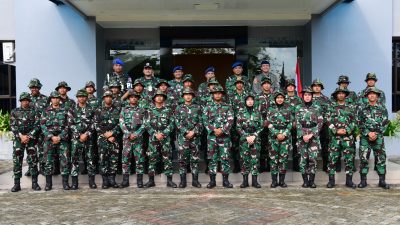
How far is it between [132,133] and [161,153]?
1.98 feet

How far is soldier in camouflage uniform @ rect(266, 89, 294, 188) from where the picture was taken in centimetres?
744

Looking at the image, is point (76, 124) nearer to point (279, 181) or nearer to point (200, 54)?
point (279, 181)

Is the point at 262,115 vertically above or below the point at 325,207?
above

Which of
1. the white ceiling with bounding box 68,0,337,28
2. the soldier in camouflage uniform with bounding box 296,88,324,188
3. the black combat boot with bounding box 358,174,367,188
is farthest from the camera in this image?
the white ceiling with bounding box 68,0,337,28

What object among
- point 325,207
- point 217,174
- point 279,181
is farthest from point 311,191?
point 217,174

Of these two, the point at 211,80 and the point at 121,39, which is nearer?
the point at 211,80

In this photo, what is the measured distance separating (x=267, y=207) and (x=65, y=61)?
22.5ft

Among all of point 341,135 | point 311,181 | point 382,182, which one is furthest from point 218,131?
point 382,182

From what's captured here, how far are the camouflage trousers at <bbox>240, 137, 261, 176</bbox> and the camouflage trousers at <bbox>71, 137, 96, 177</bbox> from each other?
2513 millimetres

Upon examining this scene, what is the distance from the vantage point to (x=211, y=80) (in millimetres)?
8109

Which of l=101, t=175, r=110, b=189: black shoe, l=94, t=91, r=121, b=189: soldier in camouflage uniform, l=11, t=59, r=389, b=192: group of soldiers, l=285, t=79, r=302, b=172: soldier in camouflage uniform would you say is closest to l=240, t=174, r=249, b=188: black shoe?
l=11, t=59, r=389, b=192: group of soldiers

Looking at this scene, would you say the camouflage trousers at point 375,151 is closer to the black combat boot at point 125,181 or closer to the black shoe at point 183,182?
the black shoe at point 183,182

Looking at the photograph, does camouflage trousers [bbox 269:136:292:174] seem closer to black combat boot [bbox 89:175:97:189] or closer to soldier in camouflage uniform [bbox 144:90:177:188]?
soldier in camouflage uniform [bbox 144:90:177:188]

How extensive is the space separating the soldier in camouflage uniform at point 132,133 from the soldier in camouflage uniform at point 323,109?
116 inches
